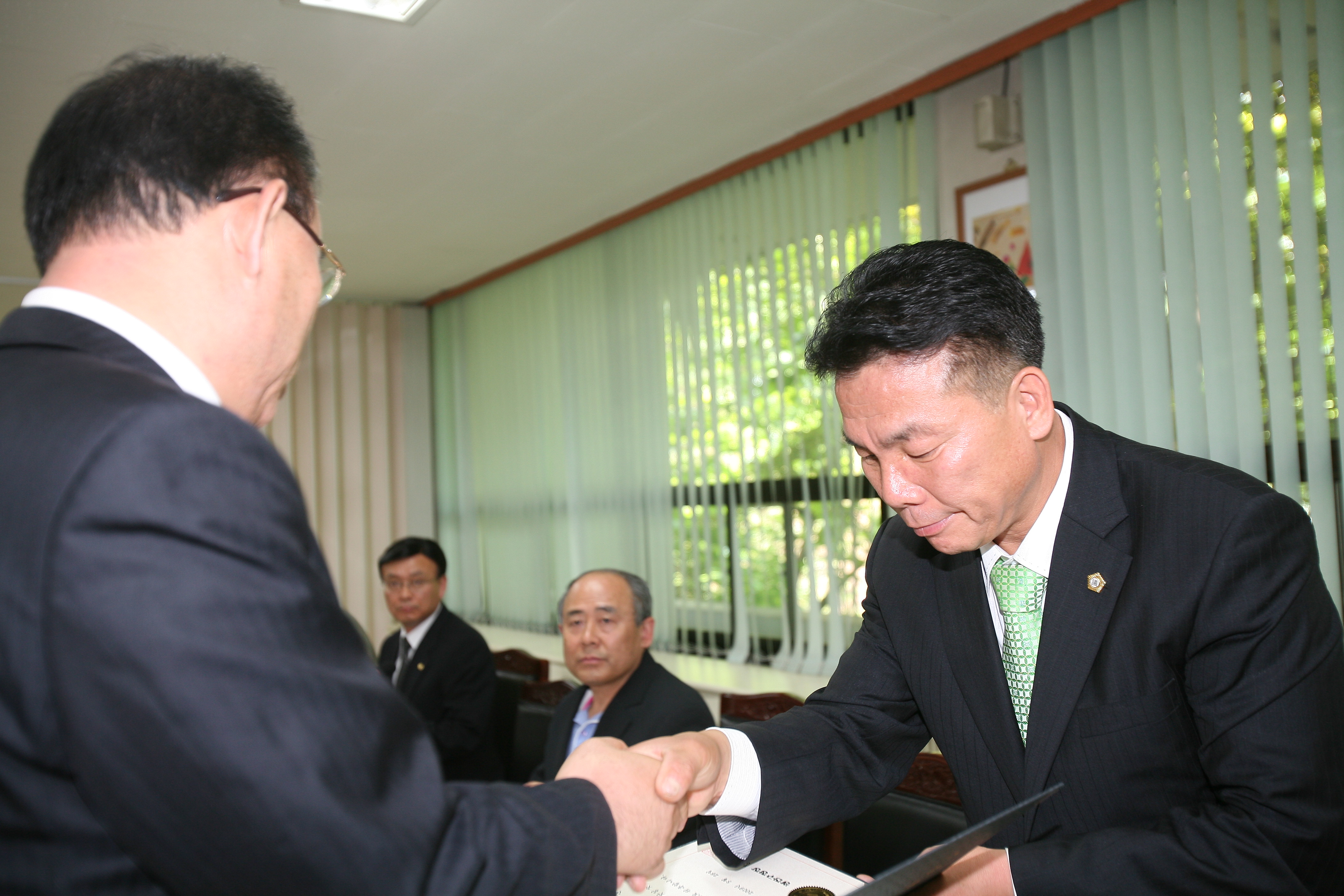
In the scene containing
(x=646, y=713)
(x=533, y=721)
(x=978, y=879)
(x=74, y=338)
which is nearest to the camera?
(x=74, y=338)

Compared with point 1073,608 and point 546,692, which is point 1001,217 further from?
point 1073,608

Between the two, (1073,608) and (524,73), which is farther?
(524,73)

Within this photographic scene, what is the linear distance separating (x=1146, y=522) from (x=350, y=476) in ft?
20.4

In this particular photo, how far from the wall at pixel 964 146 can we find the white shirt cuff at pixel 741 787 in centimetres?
255

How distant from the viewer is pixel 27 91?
10.7 ft

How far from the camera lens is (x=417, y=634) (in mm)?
3898

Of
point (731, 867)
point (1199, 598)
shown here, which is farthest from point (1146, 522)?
point (731, 867)

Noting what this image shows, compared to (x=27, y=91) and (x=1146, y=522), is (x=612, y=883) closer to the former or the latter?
(x=1146, y=522)

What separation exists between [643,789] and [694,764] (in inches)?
9.2

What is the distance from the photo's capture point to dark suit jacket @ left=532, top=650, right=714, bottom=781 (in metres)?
2.54

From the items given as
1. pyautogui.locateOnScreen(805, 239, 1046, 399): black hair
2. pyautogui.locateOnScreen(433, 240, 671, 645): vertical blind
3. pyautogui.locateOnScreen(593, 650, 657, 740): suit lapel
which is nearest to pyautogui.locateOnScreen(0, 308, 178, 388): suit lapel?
pyautogui.locateOnScreen(805, 239, 1046, 399): black hair

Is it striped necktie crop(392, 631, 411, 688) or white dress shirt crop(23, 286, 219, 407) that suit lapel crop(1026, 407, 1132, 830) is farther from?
striped necktie crop(392, 631, 411, 688)

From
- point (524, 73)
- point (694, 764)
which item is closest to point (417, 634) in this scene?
point (524, 73)

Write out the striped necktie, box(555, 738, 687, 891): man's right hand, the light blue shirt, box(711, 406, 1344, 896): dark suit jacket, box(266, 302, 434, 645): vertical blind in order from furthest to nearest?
box(266, 302, 434, 645): vertical blind, the striped necktie, the light blue shirt, box(711, 406, 1344, 896): dark suit jacket, box(555, 738, 687, 891): man's right hand
